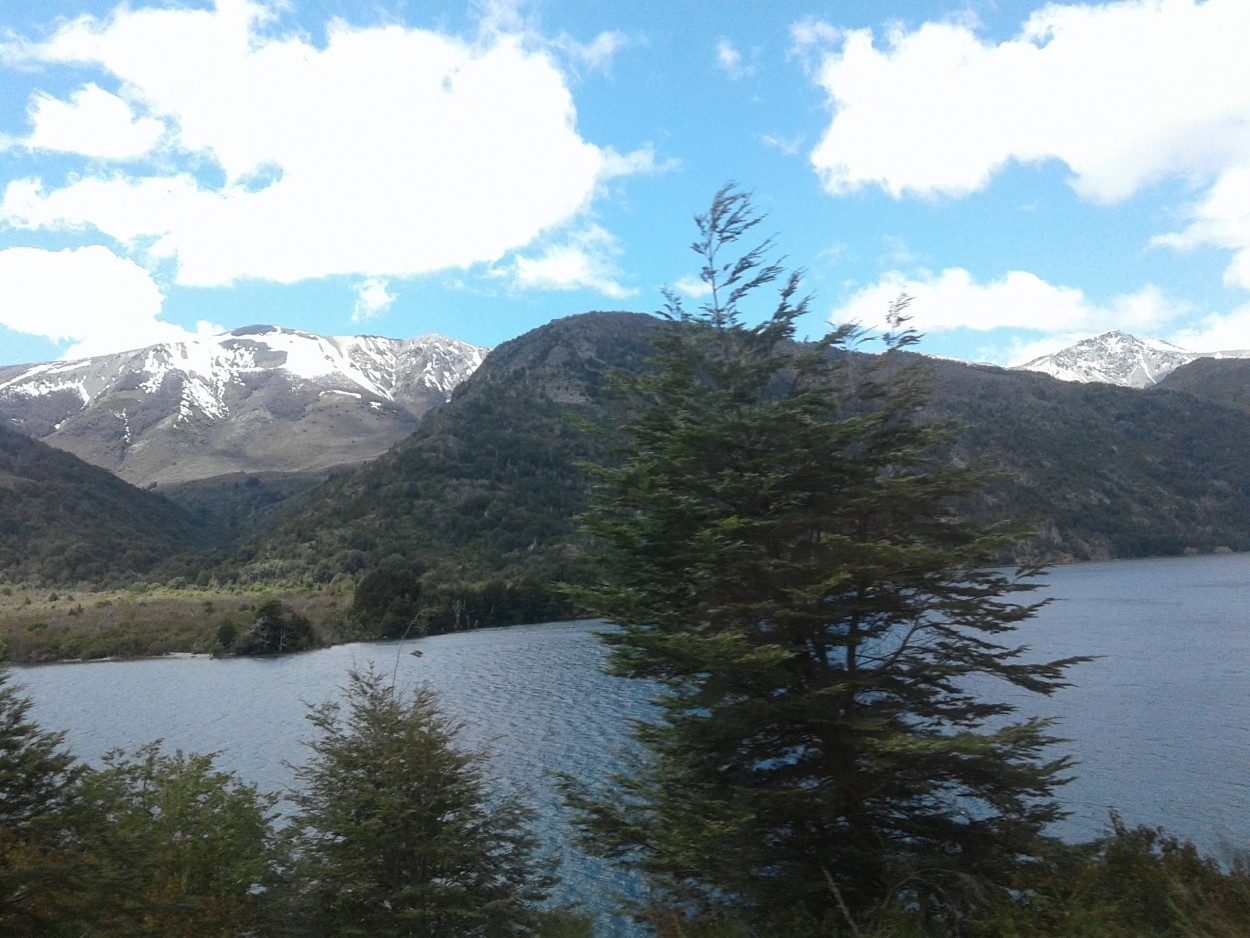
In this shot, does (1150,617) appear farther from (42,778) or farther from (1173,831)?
(42,778)

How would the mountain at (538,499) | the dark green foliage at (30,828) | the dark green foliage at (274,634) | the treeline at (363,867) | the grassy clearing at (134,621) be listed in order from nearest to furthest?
the dark green foliage at (30,828) → the treeline at (363,867) → the dark green foliage at (274,634) → the grassy clearing at (134,621) → the mountain at (538,499)

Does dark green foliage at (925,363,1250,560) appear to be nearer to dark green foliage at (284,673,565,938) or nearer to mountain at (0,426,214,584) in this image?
dark green foliage at (284,673,565,938)

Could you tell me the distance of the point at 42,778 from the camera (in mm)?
11430

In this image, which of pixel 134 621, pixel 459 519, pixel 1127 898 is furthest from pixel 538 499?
pixel 1127 898

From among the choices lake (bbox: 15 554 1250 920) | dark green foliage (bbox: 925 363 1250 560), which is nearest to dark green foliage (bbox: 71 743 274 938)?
lake (bbox: 15 554 1250 920)

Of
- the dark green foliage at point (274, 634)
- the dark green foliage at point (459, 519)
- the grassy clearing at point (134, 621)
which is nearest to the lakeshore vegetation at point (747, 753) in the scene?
the dark green foliage at point (274, 634)

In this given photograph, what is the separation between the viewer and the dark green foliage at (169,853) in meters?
9.44

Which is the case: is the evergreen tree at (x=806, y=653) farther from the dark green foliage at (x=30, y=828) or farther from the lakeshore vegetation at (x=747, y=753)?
the dark green foliage at (x=30, y=828)

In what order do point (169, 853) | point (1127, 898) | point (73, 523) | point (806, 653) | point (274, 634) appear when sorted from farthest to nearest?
point (73, 523) → point (274, 634) → point (169, 853) → point (806, 653) → point (1127, 898)

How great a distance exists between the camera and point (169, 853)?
12.7 metres

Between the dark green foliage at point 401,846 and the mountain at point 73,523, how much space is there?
143 meters

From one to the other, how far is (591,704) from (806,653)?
111 feet

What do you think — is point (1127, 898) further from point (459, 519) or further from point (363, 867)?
point (459, 519)

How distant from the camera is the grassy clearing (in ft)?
279
